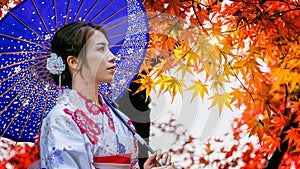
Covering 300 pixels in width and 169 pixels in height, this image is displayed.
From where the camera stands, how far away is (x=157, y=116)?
283 centimetres

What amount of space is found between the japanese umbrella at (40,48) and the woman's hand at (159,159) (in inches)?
26.4

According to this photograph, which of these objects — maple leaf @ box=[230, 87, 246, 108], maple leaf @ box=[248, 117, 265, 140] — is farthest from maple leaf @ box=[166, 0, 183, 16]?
maple leaf @ box=[248, 117, 265, 140]

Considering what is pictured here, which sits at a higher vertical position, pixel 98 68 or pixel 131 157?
pixel 98 68

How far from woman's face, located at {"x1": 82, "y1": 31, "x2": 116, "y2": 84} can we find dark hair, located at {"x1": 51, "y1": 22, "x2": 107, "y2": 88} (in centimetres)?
3

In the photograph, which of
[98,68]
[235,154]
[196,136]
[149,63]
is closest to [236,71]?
[149,63]

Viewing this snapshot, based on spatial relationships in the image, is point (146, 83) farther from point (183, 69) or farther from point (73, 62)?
point (73, 62)

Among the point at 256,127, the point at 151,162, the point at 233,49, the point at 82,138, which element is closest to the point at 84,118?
the point at 82,138

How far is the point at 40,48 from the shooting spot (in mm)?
2895

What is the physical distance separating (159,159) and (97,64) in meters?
0.52

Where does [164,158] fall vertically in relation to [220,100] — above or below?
above

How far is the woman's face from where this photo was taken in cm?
268

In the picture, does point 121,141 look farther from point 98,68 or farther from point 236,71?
point 236,71

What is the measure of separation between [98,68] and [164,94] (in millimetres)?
435

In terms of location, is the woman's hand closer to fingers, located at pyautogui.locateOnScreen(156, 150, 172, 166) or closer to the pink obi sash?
fingers, located at pyautogui.locateOnScreen(156, 150, 172, 166)
